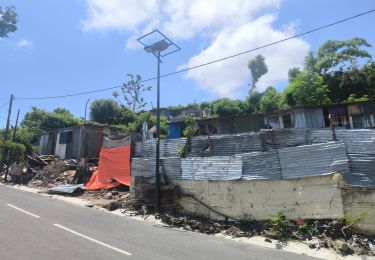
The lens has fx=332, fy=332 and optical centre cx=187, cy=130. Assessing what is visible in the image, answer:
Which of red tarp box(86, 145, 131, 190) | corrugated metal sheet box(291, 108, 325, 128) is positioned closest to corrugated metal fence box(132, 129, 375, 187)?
red tarp box(86, 145, 131, 190)

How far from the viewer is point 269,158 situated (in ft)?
36.3

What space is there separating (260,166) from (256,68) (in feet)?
168

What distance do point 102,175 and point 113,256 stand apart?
473 inches

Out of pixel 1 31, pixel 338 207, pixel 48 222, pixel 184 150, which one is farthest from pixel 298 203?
pixel 1 31

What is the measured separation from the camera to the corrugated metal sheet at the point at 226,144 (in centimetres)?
1217

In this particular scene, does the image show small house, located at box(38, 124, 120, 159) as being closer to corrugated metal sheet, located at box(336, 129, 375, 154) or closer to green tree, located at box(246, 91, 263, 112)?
green tree, located at box(246, 91, 263, 112)

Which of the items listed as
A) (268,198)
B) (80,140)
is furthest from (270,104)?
(268,198)

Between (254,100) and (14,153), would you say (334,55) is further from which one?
(14,153)

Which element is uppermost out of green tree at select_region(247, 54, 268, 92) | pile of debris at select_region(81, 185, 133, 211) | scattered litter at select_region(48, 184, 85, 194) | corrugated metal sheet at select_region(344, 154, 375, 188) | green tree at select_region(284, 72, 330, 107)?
green tree at select_region(247, 54, 268, 92)

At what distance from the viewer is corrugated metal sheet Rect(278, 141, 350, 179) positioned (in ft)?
31.9

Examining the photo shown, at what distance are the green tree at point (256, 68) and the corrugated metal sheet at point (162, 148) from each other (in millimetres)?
46844

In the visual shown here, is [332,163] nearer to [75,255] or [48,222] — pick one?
[75,255]

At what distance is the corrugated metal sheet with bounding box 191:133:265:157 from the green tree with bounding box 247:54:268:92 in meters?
48.3

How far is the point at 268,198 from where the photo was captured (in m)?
10.7
